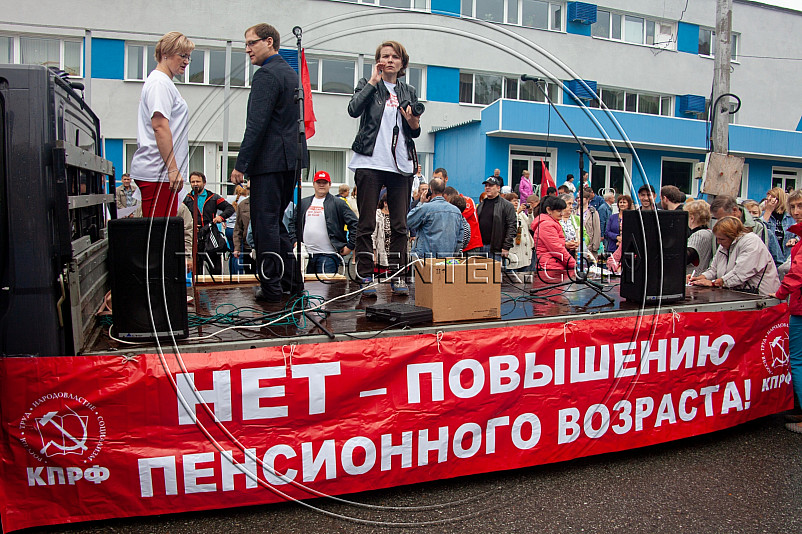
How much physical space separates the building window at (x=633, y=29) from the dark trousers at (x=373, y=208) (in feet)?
66.6

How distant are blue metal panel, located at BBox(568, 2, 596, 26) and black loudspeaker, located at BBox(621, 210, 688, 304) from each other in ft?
63.3

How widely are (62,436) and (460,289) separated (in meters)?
2.13

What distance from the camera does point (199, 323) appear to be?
130 inches

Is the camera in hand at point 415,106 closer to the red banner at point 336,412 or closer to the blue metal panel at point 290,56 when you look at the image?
the blue metal panel at point 290,56

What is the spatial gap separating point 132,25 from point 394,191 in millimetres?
14212

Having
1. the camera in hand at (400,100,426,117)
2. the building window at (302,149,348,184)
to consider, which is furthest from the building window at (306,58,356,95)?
the camera in hand at (400,100,426,117)

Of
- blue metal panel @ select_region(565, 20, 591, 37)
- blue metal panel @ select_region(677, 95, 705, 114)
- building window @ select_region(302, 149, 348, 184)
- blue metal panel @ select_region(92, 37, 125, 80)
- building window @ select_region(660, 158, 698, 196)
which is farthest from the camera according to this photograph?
blue metal panel @ select_region(677, 95, 705, 114)

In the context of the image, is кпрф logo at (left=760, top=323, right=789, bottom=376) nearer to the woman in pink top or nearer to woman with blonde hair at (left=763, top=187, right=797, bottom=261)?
the woman in pink top

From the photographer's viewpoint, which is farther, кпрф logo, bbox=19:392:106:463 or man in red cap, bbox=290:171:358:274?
man in red cap, bbox=290:171:358:274

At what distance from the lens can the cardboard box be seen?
3375 millimetres

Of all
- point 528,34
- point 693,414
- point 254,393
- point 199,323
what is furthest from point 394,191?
point 528,34

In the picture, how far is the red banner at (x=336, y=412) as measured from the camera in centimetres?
261

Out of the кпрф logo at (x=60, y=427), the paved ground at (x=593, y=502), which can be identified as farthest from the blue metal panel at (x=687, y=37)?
the кпрф logo at (x=60, y=427)

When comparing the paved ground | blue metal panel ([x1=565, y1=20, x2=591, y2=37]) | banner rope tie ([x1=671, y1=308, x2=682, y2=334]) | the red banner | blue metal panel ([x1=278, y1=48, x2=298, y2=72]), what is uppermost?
blue metal panel ([x1=565, y1=20, x2=591, y2=37])
